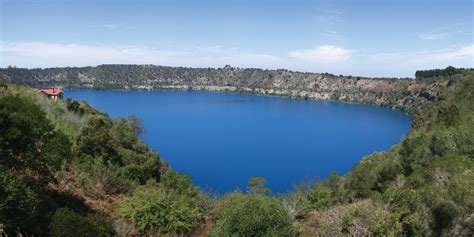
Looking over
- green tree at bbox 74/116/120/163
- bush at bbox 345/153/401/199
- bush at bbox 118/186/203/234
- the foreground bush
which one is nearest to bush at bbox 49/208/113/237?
bush at bbox 118/186/203/234

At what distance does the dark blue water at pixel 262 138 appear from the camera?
256ft

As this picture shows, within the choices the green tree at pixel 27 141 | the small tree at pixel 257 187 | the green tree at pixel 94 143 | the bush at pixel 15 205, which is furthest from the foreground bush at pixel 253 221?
the small tree at pixel 257 187

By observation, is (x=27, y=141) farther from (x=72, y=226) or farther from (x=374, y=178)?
(x=374, y=178)

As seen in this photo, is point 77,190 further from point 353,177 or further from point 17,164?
point 353,177

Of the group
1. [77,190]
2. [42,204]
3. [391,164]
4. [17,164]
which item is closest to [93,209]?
[77,190]

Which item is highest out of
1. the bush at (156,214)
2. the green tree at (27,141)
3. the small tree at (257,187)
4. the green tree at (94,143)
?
the green tree at (27,141)

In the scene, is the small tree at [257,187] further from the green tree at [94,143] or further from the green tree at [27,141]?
the green tree at [27,141]

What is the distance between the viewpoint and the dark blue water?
77.9m

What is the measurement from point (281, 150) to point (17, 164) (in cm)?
8711

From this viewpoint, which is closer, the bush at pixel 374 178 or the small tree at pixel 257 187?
the bush at pixel 374 178

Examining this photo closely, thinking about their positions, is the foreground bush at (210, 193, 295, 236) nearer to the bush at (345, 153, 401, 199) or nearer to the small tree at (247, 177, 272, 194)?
the bush at (345, 153, 401, 199)

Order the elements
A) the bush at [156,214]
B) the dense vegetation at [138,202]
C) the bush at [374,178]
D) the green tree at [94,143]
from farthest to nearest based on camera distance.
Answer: the bush at [374,178], the green tree at [94,143], the bush at [156,214], the dense vegetation at [138,202]

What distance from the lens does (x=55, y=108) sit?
27.5 metres

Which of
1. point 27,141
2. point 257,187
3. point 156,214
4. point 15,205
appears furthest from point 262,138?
point 15,205
